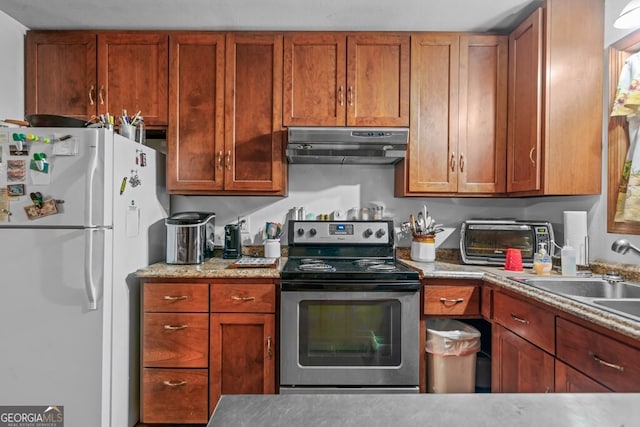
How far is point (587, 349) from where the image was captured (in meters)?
1.25

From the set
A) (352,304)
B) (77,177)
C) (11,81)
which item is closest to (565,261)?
(352,304)

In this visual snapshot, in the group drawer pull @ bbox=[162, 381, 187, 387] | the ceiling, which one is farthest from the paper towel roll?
drawer pull @ bbox=[162, 381, 187, 387]

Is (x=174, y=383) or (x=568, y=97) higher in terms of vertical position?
(x=568, y=97)

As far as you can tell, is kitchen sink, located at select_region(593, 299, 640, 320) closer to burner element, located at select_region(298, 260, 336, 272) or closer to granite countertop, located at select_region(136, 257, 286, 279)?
burner element, located at select_region(298, 260, 336, 272)

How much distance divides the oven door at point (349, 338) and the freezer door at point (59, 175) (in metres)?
1.05

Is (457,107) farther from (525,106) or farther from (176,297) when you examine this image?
(176,297)

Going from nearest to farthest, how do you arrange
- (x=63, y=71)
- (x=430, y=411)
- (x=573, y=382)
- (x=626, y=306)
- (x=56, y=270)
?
(x=430, y=411)
(x=573, y=382)
(x=626, y=306)
(x=56, y=270)
(x=63, y=71)

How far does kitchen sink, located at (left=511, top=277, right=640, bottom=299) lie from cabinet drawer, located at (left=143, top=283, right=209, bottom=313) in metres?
1.63

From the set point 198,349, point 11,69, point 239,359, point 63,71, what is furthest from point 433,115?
point 11,69

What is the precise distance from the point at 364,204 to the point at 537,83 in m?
1.27

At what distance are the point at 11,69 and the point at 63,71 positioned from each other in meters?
0.27

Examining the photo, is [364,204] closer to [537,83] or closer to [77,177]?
[537,83]

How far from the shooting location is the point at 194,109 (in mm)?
2297
